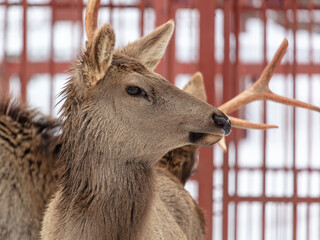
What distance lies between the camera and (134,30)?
22.5 ft

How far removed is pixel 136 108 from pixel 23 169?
34.8 inches

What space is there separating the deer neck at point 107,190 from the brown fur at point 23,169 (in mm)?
630

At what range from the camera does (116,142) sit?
204 centimetres

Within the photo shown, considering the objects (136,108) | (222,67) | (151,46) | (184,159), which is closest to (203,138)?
(136,108)

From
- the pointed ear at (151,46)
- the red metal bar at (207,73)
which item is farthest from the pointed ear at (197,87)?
the red metal bar at (207,73)

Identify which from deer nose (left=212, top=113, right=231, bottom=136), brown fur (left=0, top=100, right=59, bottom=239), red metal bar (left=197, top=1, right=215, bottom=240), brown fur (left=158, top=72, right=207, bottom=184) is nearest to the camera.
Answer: deer nose (left=212, top=113, right=231, bottom=136)

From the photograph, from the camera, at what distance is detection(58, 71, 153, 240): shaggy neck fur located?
6.68 ft

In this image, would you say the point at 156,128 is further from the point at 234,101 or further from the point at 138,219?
the point at 234,101

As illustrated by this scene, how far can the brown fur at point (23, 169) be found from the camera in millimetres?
2609

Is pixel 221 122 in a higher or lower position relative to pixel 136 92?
lower

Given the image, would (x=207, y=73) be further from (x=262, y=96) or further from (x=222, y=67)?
(x=262, y=96)

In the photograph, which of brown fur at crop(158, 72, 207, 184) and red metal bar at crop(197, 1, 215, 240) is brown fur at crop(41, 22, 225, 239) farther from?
red metal bar at crop(197, 1, 215, 240)

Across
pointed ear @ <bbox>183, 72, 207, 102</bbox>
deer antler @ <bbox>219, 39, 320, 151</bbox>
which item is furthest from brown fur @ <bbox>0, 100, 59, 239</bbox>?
deer antler @ <bbox>219, 39, 320, 151</bbox>

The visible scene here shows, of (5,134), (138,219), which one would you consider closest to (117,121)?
(138,219)
